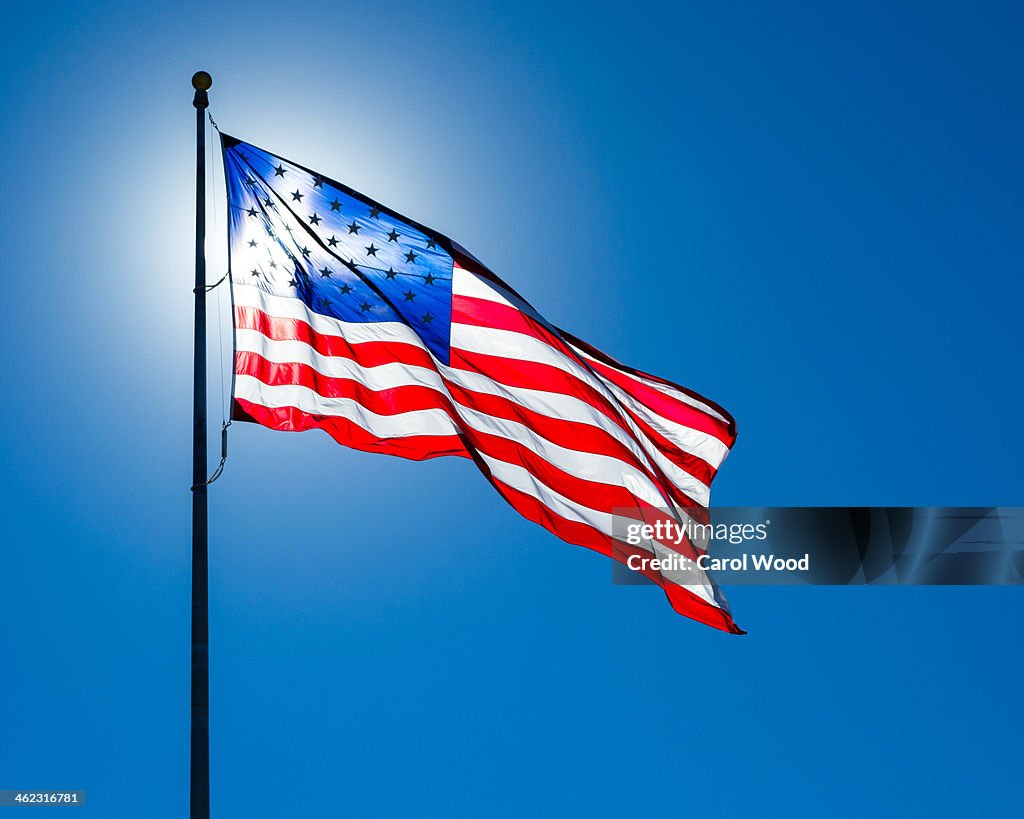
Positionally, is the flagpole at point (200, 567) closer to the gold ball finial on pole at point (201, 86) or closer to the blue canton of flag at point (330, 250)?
the gold ball finial on pole at point (201, 86)

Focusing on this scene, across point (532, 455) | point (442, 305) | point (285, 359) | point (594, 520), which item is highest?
point (442, 305)

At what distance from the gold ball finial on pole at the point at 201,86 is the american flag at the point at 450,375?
1.15 metres

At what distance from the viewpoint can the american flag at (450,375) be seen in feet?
45.6

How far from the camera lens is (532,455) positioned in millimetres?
14773

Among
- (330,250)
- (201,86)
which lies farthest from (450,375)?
(201,86)

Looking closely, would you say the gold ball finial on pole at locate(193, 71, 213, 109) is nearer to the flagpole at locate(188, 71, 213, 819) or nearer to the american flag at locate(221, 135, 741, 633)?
the flagpole at locate(188, 71, 213, 819)

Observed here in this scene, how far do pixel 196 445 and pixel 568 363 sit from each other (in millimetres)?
5341

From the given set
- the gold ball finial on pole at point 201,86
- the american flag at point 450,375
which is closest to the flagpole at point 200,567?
the gold ball finial on pole at point 201,86

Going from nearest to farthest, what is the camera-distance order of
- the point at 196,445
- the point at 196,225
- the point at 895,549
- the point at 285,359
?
the point at 196,445
the point at 196,225
the point at 285,359
the point at 895,549

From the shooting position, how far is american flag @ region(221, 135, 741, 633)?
45.6 ft

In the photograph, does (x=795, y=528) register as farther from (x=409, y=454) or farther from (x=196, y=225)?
(x=196, y=225)

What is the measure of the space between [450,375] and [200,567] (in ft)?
15.3

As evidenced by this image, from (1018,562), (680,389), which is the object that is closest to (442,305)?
(680,389)
